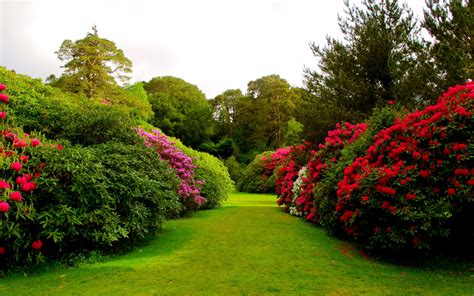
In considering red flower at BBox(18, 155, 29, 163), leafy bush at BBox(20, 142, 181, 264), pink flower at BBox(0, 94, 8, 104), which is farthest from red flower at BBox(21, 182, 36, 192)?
pink flower at BBox(0, 94, 8, 104)

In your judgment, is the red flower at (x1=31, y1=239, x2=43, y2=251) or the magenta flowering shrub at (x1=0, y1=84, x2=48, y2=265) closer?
the magenta flowering shrub at (x1=0, y1=84, x2=48, y2=265)

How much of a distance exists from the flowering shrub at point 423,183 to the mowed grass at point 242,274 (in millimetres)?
623

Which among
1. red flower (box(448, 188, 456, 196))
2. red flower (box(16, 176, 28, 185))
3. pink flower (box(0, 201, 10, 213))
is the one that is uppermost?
red flower (box(448, 188, 456, 196))

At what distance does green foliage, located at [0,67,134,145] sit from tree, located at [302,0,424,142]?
8.36m

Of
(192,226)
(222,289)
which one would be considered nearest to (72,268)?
(222,289)

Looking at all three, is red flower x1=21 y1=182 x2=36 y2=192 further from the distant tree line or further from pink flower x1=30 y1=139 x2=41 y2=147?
the distant tree line

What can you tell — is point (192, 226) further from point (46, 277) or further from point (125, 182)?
point (46, 277)

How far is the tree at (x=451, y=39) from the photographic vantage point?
11.7m

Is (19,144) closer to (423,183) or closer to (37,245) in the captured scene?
(37,245)

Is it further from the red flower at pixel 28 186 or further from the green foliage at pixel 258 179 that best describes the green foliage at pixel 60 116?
the green foliage at pixel 258 179

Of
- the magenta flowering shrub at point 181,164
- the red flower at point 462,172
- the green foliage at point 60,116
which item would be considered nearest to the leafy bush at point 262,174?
the magenta flowering shrub at point 181,164

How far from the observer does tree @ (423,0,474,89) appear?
11.7 m

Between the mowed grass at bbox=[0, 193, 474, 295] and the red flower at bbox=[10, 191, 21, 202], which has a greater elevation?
the red flower at bbox=[10, 191, 21, 202]

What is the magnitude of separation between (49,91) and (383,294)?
27.7 ft
